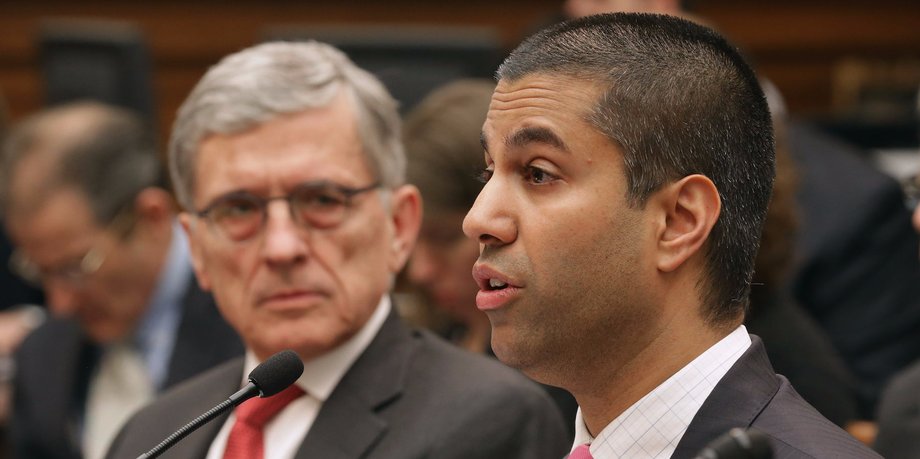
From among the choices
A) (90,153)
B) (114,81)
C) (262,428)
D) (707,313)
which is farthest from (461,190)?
(114,81)

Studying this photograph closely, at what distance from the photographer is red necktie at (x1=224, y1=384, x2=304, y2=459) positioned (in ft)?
7.51

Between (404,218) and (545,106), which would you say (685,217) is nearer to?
(545,106)

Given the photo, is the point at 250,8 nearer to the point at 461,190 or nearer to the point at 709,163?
the point at 461,190

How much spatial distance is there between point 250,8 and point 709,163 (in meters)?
4.75

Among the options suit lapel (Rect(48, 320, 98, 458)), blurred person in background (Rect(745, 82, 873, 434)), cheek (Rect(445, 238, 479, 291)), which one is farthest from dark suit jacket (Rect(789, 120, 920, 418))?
suit lapel (Rect(48, 320, 98, 458))

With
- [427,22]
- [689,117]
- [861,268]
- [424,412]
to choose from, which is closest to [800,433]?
[689,117]

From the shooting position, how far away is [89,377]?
3863mm

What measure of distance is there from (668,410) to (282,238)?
0.93 meters

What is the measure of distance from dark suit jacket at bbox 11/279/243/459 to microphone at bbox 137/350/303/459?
1.34m

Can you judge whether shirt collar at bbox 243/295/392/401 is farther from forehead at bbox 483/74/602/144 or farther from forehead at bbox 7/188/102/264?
forehead at bbox 7/188/102/264

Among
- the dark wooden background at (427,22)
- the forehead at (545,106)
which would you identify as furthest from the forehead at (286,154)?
the dark wooden background at (427,22)

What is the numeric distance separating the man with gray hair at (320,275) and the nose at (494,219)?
0.61 m

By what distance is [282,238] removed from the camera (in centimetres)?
232

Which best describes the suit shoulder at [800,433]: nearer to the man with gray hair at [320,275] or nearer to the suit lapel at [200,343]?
the man with gray hair at [320,275]
